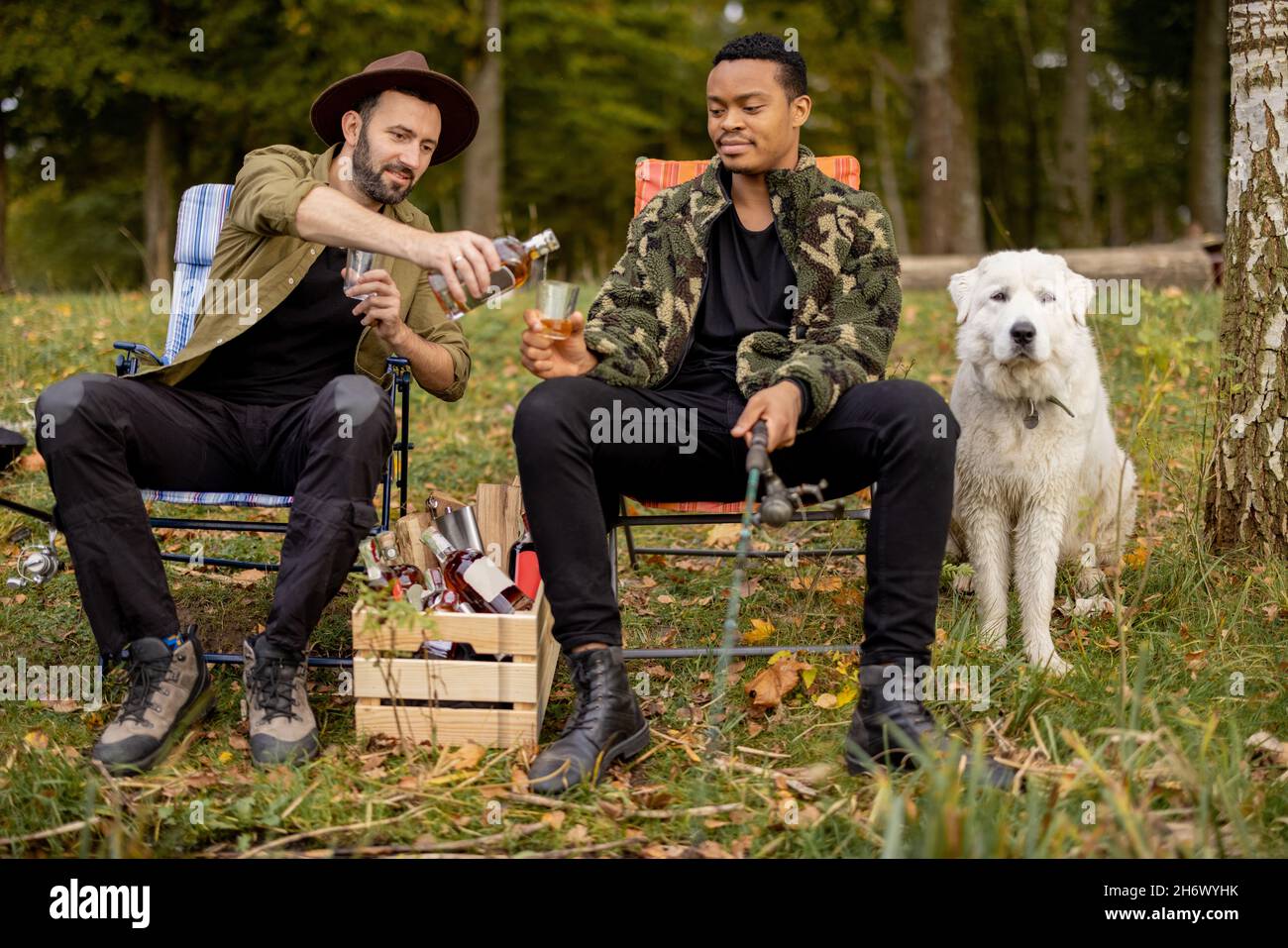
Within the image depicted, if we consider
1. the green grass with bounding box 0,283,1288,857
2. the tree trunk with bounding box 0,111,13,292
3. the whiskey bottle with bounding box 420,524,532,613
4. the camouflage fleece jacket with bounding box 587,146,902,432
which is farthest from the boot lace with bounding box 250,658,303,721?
the tree trunk with bounding box 0,111,13,292

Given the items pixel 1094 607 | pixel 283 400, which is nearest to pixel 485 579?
pixel 283 400

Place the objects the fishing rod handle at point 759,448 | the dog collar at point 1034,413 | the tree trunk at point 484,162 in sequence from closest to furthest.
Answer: the fishing rod handle at point 759,448
the dog collar at point 1034,413
the tree trunk at point 484,162

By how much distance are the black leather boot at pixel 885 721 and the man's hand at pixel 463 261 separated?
1279 mm

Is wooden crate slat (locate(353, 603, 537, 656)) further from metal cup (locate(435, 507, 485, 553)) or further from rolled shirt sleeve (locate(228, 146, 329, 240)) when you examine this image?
rolled shirt sleeve (locate(228, 146, 329, 240))

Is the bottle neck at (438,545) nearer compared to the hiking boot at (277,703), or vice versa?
the hiking boot at (277,703)

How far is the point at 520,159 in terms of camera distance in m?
15.3

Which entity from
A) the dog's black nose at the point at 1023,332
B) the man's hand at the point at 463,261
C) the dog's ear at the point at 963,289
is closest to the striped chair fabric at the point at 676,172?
the dog's ear at the point at 963,289

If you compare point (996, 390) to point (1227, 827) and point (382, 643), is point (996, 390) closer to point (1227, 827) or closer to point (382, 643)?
point (1227, 827)

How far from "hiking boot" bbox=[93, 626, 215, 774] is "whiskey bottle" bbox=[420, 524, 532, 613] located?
69 centimetres

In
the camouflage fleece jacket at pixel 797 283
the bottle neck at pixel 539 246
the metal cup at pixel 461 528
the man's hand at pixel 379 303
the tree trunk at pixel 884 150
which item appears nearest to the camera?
the bottle neck at pixel 539 246

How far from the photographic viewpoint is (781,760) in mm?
2717

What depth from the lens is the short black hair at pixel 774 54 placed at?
3.00 metres

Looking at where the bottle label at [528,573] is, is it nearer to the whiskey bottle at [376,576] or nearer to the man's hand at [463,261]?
the whiskey bottle at [376,576]

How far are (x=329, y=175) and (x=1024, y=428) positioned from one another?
2.17 metres
